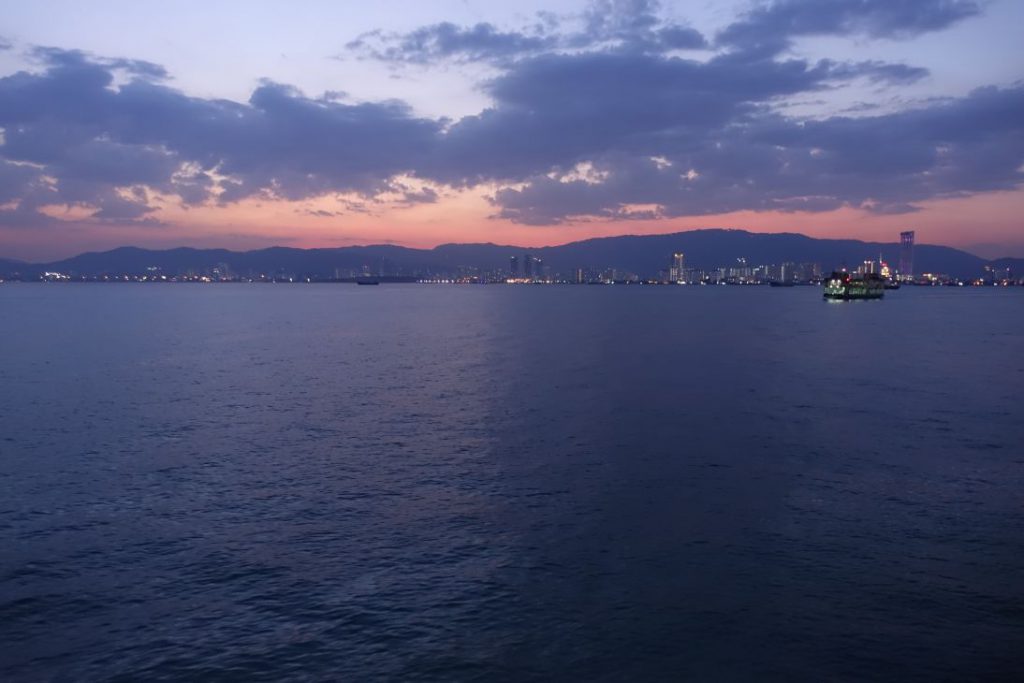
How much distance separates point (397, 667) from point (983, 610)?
17.8 m

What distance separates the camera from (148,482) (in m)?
35.9

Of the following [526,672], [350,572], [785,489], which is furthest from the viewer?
[785,489]

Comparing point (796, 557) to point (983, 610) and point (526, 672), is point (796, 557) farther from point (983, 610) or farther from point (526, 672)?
point (526, 672)

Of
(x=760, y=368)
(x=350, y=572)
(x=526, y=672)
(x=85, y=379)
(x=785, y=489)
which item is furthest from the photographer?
(x=760, y=368)

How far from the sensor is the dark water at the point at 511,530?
21.3 metres

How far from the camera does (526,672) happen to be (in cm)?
2025

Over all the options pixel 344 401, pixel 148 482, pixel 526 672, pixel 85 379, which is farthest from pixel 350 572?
pixel 85 379

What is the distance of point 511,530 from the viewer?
98.1 ft

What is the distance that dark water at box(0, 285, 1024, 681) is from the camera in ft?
69.9

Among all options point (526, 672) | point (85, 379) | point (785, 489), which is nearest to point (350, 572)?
point (526, 672)

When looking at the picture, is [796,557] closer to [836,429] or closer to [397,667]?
[397,667]

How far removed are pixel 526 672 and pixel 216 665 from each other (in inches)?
330

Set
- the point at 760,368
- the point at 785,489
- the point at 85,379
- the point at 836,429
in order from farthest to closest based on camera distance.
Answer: the point at 760,368
the point at 85,379
the point at 836,429
the point at 785,489

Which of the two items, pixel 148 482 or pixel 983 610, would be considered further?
pixel 148 482
